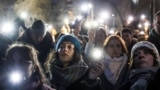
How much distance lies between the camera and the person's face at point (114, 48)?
21.3ft

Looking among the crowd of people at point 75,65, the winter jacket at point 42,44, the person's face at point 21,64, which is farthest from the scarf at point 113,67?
the person's face at point 21,64

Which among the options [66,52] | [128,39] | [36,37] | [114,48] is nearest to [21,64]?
[66,52]

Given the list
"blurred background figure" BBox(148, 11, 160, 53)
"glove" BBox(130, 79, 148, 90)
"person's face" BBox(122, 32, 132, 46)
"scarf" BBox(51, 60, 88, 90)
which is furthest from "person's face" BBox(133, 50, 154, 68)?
"person's face" BBox(122, 32, 132, 46)

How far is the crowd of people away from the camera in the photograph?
4.29m

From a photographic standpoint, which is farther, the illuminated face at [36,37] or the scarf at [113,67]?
the illuminated face at [36,37]

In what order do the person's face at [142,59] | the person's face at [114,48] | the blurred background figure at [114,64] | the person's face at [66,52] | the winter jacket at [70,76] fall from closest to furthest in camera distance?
1. the person's face at [142,59]
2. the winter jacket at [70,76]
3. the person's face at [66,52]
4. the blurred background figure at [114,64]
5. the person's face at [114,48]

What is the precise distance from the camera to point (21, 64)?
14.1 ft

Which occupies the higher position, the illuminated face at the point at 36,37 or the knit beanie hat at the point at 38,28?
the knit beanie hat at the point at 38,28

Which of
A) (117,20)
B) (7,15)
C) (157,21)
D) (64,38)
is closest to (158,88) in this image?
(64,38)

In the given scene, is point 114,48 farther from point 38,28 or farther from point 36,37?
point 38,28

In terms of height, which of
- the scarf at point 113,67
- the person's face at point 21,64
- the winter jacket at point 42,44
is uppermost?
the person's face at point 21,64

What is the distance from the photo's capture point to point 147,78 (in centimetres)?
437

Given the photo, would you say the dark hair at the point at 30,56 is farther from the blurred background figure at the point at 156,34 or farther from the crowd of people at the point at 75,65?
the blurred background figure at the point at 156,34

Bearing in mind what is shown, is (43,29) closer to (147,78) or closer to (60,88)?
(60,88)
